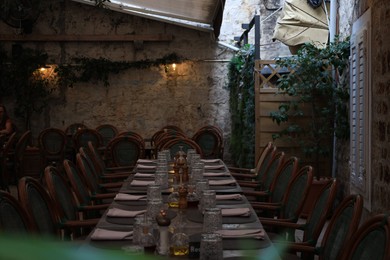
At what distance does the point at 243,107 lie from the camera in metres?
8.92

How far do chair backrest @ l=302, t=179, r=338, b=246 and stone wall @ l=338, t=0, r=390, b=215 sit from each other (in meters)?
1.27

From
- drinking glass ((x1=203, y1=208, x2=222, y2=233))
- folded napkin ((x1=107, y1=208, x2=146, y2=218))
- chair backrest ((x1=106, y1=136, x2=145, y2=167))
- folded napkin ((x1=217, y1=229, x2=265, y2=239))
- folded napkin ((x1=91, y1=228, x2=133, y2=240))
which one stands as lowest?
folded napkin ((x1=91, y1=228, x2=133, y2=240))

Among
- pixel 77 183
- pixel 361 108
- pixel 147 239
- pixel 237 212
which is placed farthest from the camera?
pixel 361 108

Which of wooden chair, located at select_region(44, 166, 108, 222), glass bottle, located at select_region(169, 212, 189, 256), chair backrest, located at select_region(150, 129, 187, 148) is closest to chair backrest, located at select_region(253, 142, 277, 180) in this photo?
wooden chair, located at select_region(44, 166, 108, 222)

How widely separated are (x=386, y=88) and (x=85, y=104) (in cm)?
801

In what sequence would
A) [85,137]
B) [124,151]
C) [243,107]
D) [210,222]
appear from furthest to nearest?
[243,107]
[85,137]
[124,151]
[210,222]

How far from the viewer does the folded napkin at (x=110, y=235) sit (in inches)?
91.4

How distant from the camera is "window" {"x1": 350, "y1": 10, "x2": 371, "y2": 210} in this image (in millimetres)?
4637

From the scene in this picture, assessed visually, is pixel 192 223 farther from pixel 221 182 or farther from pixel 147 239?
pixel 221 182

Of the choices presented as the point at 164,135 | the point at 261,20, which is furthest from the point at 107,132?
the point at 261,20

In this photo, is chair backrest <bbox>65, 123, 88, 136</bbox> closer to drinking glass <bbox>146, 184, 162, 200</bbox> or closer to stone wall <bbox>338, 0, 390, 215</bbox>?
stone wall <bbox>338, 0, 390, 215</bbox>

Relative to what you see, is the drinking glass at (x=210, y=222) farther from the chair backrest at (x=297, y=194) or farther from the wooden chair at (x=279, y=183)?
the wooden chair at (x=279, y=183)

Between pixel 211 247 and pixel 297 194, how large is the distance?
1761 millimetres

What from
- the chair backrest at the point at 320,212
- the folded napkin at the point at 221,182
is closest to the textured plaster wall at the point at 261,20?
the folded napkin at the point at 221,182
